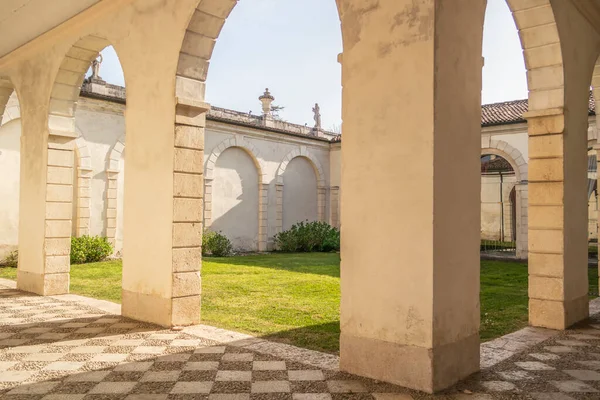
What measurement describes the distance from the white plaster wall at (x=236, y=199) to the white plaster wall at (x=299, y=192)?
1.38 meters

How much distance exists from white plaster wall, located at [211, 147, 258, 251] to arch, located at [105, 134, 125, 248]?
127 inches

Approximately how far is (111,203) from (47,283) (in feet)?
19.7

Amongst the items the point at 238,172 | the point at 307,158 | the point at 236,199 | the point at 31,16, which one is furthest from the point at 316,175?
the point at 31,16

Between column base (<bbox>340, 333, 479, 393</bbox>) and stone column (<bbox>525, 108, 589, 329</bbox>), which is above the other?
stone column (<bbox>525, 108, 589, 329</bbox>)

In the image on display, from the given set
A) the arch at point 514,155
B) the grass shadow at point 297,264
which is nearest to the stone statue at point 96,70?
the grass shadow at point 297,264

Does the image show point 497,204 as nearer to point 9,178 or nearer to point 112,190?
point 112,190

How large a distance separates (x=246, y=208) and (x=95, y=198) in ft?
16.8

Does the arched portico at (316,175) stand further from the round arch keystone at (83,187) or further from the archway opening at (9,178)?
the archway opening at (9,178)

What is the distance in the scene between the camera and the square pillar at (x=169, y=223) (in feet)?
16.2

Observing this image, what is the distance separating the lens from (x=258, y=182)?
16484mm

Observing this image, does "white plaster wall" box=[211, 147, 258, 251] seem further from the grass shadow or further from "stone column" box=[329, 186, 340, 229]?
"stone column" box=[329, 186, 340, 229]

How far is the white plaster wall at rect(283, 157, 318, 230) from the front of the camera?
17422mm

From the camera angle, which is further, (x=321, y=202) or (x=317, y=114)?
(x=317, y=114)

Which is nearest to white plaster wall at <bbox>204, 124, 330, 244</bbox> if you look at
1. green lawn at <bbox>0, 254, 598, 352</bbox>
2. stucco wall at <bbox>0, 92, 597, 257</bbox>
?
stucco wall at <bbox>0, 92, 597, 257</bbox>
